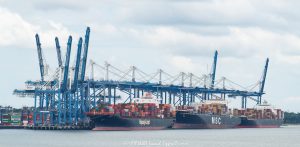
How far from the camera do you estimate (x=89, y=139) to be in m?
111

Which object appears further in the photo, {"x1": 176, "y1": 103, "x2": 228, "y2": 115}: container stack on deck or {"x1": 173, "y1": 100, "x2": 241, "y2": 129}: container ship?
{"x1": 176, "y1": 103, "x2": 228, "y2": 115}: container stack on deck

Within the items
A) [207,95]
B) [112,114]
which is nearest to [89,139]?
[112,114]

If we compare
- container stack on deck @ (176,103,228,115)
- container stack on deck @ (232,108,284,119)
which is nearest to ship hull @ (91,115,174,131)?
container stack on deck @ (176,103,228,115)

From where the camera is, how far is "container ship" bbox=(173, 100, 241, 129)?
533 feet

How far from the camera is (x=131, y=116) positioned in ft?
470

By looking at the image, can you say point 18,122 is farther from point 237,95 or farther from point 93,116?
point 237,95

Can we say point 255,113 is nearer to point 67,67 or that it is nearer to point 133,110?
point 133,110

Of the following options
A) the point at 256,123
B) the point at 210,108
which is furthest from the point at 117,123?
the point at 256,123

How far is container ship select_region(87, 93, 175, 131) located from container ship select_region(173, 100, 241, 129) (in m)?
8.85

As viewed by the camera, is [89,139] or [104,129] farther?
[104,129]

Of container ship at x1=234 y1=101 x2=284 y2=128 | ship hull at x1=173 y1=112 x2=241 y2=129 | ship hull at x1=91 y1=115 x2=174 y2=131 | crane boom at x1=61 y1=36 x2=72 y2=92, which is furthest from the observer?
container ship at x1=234 y1=101 x2=284 y2=128

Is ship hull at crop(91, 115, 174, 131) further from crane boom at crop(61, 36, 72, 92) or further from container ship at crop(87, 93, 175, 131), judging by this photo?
crane boom at crop(61, 36, 72, 92)

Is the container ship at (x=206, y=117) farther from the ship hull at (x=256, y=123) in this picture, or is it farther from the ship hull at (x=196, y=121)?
the ship hull at (x=256, y=123)

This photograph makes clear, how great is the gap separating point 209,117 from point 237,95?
31.6 metres
